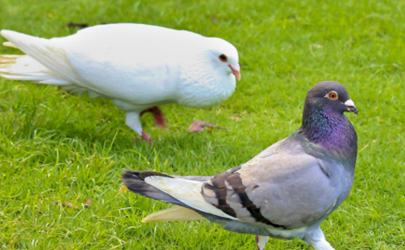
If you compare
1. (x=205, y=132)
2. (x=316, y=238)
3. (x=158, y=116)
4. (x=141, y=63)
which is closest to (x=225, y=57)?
(x=141, y=63)

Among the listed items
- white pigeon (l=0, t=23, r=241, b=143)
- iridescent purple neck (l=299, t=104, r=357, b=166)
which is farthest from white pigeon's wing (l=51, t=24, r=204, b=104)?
iridescent purple neck (l=299, t=104, r=357, b=166)

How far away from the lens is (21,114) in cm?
443

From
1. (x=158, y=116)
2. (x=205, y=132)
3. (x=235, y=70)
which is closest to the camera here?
(x=235, y=70)

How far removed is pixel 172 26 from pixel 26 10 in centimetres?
206

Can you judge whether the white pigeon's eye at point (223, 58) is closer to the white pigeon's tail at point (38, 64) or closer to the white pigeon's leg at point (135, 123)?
the white pigeon's leg at point (135, 123)

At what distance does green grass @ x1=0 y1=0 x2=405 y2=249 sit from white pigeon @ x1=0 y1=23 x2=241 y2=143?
43cm

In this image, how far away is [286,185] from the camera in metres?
2.70

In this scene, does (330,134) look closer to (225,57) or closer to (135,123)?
(225,57)

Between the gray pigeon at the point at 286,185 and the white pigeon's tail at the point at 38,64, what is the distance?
167cm

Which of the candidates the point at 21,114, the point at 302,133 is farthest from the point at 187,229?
the point at 21,114

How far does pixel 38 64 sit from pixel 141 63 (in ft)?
3.54

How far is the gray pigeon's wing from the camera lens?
2.67 metres

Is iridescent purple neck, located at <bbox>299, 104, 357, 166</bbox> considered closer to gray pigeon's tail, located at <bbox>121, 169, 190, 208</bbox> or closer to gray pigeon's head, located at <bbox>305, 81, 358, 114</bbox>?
gray pigeon's head, located at <bbox>305, 81, 358, 114</bbox>

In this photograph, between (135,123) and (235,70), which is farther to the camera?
(135,123)
